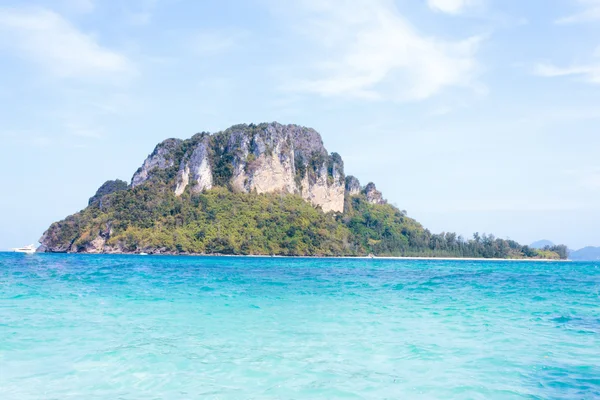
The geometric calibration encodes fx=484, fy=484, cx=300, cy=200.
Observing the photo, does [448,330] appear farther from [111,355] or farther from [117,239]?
[117,239]

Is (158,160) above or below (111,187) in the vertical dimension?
above

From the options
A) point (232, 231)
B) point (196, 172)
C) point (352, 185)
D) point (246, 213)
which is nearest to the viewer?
point (232, 231)

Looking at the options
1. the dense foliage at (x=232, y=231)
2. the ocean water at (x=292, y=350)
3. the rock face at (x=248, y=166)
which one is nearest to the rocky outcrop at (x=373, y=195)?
the rock face at (x=248, y=166)

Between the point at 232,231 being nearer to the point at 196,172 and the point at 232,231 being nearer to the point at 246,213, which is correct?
the point at 246,213

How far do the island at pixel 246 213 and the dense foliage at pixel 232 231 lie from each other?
9.8 inches

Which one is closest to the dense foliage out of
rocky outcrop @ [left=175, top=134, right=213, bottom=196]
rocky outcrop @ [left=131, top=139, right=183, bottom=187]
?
rocky outcrop @ [left=175, top=134, right=213, bottom=196]

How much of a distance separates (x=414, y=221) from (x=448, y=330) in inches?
5885

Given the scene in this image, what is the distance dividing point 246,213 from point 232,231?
851cm

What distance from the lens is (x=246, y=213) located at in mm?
118938

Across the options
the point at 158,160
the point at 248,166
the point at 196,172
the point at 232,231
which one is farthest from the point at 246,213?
the point at 158,160

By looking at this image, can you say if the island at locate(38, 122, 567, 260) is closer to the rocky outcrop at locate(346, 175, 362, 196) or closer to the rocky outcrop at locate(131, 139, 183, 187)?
the rocky outcrop at locate(131, 139, 183, 187)

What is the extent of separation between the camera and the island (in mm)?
109750

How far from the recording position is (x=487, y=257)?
423ft

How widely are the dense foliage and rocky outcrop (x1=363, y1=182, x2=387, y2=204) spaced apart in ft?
90.2
